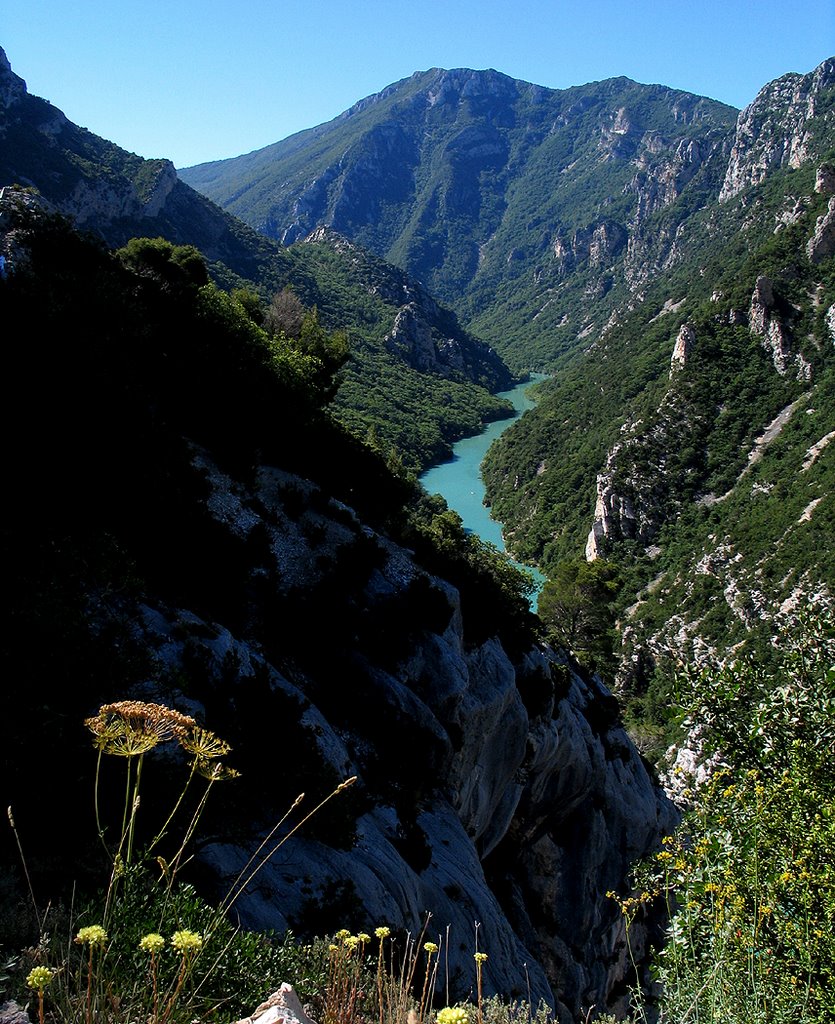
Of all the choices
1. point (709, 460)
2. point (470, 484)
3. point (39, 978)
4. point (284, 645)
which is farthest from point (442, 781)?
point (470, 484)

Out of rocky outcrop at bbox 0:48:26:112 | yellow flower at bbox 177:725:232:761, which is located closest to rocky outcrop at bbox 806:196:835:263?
yellow flower at bbox 177:725:232:761

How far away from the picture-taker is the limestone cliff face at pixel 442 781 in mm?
9648

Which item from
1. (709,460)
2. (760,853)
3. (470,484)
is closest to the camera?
(760,853)

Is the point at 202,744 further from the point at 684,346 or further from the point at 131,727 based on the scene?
the point at 684,346

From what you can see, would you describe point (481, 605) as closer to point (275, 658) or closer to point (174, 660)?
point (275, 658)

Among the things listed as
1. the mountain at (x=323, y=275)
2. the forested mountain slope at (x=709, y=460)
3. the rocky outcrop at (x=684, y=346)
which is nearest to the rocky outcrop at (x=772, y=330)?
the forested mountain slope at (x=709, y=460)

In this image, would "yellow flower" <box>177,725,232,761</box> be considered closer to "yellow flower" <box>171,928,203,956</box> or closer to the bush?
"yellow flower" <box>171,928,203,956</box>

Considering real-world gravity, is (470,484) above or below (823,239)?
below

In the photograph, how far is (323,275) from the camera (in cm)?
16688

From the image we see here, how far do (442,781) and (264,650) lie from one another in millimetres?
5162

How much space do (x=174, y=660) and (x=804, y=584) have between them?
2199 inches

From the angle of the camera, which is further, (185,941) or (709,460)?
(709,460)

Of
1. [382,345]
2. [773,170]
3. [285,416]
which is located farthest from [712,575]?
[773,170]

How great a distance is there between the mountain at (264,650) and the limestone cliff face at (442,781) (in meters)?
0.07
